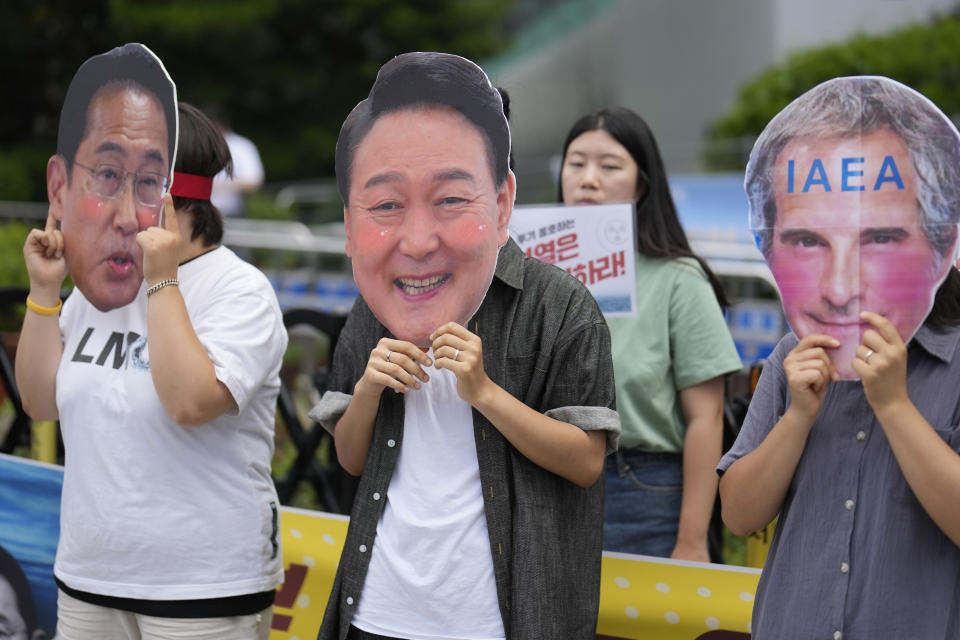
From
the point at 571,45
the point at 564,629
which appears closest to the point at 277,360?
the point at 564,629

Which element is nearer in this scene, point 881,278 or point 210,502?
point 881,278

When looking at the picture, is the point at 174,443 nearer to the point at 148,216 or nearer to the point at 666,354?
the point at 148,216

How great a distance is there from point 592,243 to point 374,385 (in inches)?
→ 42.4

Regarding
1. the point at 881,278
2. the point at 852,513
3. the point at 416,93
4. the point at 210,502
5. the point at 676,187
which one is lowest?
the point at 210,502

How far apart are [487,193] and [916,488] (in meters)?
0.93

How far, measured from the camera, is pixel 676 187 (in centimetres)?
1080

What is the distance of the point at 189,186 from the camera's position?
2691 mm

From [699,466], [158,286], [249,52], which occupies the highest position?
[249,52]

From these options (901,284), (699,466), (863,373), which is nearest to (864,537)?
(863,373)

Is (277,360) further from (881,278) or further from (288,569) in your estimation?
(881,278)

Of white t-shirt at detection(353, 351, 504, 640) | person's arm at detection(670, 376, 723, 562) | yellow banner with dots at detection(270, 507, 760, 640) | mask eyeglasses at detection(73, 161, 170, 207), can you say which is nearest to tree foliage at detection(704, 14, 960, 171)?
person's arm at detection(670, 376, 723, 562)

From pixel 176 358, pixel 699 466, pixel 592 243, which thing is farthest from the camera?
pixel 592 243

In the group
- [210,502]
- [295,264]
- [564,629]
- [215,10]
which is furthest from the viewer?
[215,10]

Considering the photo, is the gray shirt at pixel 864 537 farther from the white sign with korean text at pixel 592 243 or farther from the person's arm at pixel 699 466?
the white sign with korean text at pixel 592 243
